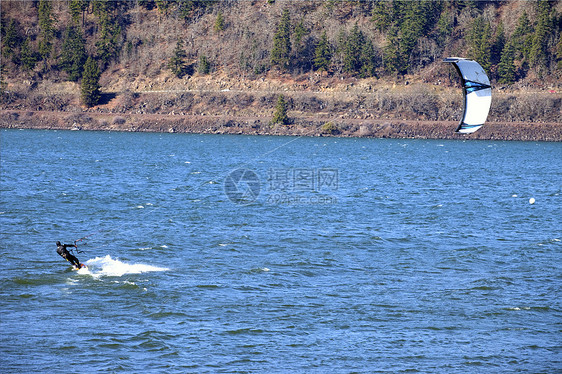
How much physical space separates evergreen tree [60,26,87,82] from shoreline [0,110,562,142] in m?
9.13

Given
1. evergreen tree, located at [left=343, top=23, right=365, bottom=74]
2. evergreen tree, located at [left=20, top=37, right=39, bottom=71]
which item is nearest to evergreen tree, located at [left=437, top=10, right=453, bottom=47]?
evergreen tree, located at [left=343, top=23, right=365, bottom=74]

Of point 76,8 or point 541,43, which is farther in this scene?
point 76,8

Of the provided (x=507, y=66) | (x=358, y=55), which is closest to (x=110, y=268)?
(x=358, y=55)

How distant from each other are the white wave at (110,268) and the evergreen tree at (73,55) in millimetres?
100195

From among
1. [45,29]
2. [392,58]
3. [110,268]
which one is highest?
[45,29]

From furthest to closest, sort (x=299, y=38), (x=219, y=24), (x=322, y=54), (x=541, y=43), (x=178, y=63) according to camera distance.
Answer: (x=219, y=24), (x=178, y=63), (x=299, y=38), (x=322, y=54), (x=541, y=43)

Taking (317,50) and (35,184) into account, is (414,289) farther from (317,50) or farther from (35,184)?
(317,50)

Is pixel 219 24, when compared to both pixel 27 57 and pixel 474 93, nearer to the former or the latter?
pixel 27 57

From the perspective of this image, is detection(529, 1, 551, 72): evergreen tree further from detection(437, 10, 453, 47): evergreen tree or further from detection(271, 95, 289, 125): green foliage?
detection(271, 95, 289, 125): green foliage

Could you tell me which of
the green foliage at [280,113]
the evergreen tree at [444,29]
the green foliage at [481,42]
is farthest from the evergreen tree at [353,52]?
the green foliage at [481,42]

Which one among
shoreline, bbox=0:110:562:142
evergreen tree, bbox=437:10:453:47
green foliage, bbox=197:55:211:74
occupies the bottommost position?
shoreline, bbox=0:110:562:142

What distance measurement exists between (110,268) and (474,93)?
49.1 ft

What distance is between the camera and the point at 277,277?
2045 centimetres

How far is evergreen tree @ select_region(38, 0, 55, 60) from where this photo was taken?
119 meters
